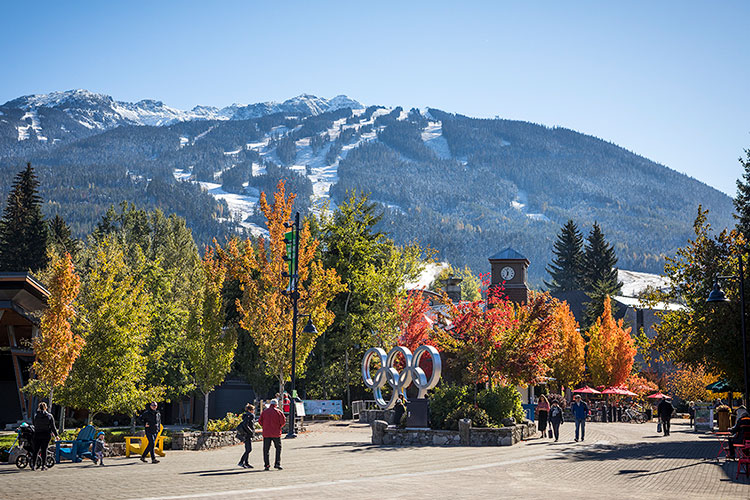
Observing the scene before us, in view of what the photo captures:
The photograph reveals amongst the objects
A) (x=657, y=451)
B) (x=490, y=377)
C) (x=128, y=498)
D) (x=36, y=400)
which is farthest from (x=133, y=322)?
(x=657, y=451)

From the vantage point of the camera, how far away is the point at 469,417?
26984 mm

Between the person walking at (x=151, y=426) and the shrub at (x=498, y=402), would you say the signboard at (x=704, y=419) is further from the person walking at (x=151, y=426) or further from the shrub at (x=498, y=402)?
the person walking at (x=151, y=426)

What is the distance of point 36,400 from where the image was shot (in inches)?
1394

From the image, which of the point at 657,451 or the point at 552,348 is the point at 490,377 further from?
the point at 657,451

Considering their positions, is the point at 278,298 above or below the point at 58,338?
above

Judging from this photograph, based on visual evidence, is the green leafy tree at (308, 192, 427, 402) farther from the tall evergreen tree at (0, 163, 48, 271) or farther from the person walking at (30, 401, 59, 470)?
the tall evergreen tree at (0, 163, 48, 271)

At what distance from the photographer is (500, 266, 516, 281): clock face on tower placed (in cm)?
5325

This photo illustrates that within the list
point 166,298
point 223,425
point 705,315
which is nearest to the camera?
point 223,425

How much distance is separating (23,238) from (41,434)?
166ft

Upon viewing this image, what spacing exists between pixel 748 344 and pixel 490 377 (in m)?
9.77

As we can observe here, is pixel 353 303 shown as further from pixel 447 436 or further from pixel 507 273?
pixel 447 436

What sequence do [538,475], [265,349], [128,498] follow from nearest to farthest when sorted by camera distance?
1. [128,498]
2. [538,475]
3. [265,349]

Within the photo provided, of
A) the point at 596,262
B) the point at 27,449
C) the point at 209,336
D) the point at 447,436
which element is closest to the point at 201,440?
the point at 27,449

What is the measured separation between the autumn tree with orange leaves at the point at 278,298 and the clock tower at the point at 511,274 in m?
19.6
